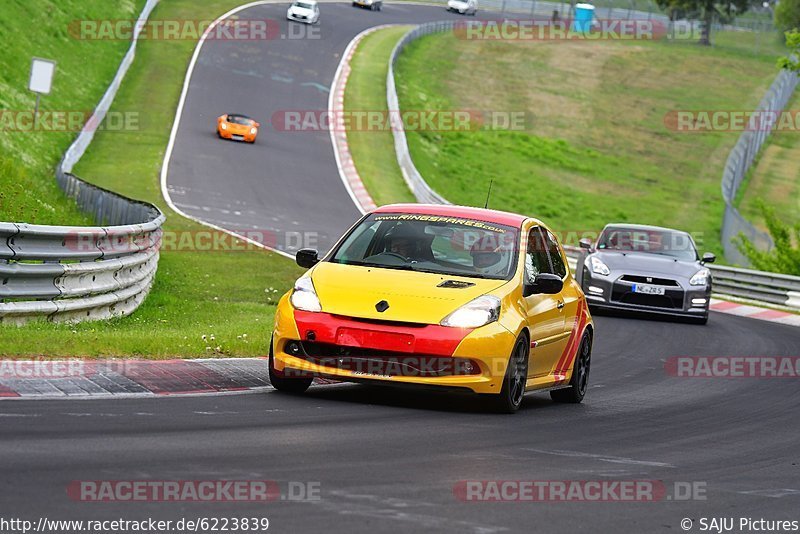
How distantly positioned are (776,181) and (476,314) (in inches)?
1989

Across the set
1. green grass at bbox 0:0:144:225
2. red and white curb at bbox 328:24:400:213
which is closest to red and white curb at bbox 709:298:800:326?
red and white curb at bbox 328:24:400:213

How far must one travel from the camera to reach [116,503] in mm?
6230

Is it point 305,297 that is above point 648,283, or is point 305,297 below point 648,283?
above

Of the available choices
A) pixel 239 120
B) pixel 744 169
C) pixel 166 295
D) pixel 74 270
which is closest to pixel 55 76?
pixel 239 120

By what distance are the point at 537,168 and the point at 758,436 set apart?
44.1 meters

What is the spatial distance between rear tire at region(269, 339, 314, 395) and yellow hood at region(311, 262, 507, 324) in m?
0.63

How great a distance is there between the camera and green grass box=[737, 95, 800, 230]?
52688 millimetres

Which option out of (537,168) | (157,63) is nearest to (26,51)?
(157,63)

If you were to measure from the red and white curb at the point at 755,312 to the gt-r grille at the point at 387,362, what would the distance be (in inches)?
653

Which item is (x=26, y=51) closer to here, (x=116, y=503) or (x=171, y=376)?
(x=171, y=376)

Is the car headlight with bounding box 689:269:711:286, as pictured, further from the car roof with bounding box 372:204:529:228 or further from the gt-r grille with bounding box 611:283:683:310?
the car roof with bounding box 372:204:529:228

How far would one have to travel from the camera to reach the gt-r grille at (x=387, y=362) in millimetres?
9961

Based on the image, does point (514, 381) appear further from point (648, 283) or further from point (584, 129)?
point (584, 129)

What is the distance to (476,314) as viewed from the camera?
10180mm
